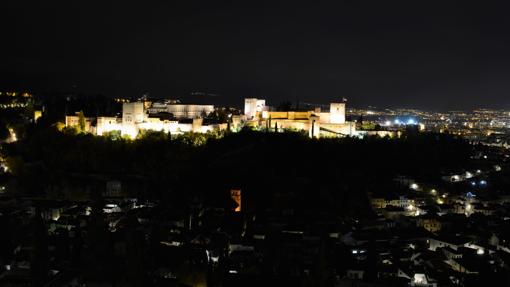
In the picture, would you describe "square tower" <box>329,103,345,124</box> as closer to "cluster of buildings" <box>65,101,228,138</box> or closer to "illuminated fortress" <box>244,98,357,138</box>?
"illuminated fortress" <box>244,98,357,138</box>

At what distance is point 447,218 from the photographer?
64.6 feet

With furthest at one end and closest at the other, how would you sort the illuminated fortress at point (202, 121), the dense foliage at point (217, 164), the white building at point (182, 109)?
the white building at point (182, 109) < the illuminated fortress at point (202, 121) < the dense foliage at point (217, 164)

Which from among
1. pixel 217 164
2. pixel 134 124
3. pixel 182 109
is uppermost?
pixel 182 109

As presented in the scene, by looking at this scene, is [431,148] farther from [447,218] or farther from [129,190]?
[129,190]

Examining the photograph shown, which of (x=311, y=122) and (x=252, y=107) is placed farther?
(x=252, y=107)

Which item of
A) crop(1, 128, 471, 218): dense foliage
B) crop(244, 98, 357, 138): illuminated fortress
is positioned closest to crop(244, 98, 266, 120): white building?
crop(244, 98, 357, 138): illuminated fortress

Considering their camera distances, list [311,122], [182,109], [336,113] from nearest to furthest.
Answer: [311,122] → [336,113] → [182,109]

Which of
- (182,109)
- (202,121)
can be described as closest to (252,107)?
(182,109)

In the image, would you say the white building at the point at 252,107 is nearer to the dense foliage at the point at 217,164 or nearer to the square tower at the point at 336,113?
the square tower at the point at 336,113

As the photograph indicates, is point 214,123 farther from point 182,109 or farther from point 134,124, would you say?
point 182,109

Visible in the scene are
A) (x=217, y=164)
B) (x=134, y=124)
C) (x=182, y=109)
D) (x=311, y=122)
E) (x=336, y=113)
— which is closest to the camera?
(x=217, y=164)

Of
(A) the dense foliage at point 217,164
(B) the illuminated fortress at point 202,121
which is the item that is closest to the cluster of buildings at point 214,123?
(B) the illuminated fortress at point 202,121

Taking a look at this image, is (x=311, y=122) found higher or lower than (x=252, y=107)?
lower

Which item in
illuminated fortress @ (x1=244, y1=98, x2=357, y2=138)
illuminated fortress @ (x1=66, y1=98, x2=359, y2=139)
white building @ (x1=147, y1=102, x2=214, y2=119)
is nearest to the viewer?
illuminated fortress @ (x1=66, y1=98, x2=359, y2=139)
